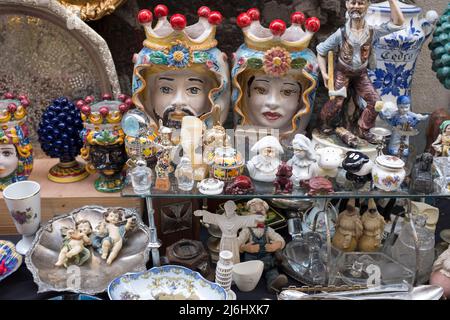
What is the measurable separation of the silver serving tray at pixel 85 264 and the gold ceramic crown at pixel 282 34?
0.71 metres

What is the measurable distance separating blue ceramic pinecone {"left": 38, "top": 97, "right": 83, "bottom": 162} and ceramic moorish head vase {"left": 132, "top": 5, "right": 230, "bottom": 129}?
222mm

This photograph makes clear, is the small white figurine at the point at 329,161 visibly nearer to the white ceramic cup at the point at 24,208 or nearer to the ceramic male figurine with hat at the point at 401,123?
the ceramic male figurine with hat at the point at 401,123

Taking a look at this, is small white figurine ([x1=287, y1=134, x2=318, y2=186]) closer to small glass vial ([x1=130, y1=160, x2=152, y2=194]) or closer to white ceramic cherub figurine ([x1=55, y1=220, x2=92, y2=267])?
small glass vial ([x1=130, y1=160, x2=152, y2=194])

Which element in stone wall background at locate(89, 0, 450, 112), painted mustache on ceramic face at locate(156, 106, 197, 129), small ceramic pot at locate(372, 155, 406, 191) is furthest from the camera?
stone wall background at locate(89, 0, 450, 112)

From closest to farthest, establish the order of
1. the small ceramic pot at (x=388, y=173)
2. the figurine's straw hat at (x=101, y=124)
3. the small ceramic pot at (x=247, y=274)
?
the small ceramic pot at (x=388, y=173) → the small ceramic pot at (x=247, y=274) → the figurine's straw hat at (x=101, y=124)

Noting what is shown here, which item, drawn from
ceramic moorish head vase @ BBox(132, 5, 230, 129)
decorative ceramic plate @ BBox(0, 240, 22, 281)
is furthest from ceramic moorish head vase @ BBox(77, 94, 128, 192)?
decorative ceramic plate @ BBox(0, 240, 22, 281)

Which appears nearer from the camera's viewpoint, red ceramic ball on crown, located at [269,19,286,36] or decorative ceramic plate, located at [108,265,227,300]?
decorative ceramic plate, located at [108,265,227,300]

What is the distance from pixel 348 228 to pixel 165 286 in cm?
61

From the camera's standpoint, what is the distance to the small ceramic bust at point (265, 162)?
1.49 meters

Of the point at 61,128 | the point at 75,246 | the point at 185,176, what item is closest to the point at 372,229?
the point at 185,176

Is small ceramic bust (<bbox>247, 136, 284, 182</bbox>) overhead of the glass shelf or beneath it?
overhead

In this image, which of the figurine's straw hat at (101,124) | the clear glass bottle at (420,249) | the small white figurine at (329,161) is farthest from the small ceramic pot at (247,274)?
the figurine's straw hat at (101,124)

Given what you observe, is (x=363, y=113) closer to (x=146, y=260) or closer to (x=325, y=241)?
(x=325, y=241)

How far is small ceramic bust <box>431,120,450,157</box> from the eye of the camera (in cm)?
154
